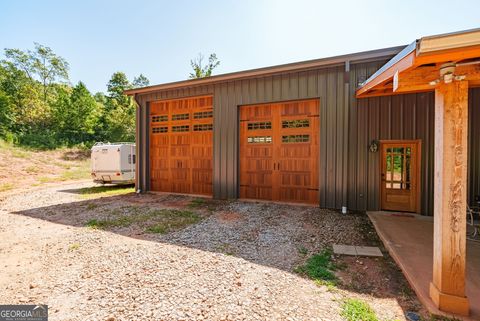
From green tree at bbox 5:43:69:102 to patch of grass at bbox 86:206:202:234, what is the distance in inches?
1189

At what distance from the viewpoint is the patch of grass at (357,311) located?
2.00m

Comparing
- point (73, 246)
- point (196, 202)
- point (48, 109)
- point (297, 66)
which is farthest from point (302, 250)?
point (48, 109)

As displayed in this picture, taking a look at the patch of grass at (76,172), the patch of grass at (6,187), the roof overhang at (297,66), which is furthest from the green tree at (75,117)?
the roof overhang at (297,66)

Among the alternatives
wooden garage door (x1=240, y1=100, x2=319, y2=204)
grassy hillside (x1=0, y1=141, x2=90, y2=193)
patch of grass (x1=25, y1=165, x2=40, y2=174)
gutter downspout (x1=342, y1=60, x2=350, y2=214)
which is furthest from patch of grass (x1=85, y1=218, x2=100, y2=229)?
patch of grass (x1=25, y1=165, x2=40, y2=174)

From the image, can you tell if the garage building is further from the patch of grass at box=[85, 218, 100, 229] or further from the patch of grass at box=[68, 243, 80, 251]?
the patch of grass at box=[68, 243, 80, 251]

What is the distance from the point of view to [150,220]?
5.29 meters

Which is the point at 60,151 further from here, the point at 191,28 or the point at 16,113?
the point at 191,28

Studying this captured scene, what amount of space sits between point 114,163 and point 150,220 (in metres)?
5.76

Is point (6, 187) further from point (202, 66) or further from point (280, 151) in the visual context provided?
point (202, 66)

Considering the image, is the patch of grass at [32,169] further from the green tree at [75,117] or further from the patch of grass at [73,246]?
the patch of grass at [73,246]

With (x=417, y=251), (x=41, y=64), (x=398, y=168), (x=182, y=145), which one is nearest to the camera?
(x=417, y=251)

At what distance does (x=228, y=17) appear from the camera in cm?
907

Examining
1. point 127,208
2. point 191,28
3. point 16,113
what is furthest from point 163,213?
point 16,113

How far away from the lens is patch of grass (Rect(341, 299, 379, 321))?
200 centimetres
